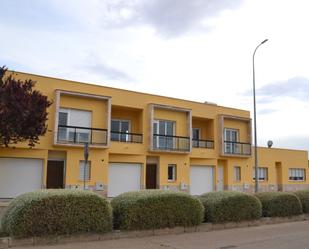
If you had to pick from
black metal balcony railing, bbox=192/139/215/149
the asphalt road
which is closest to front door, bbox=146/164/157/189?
black metal balcony railing, bbox=192/139/215/149

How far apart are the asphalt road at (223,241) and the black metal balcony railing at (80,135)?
515 inches

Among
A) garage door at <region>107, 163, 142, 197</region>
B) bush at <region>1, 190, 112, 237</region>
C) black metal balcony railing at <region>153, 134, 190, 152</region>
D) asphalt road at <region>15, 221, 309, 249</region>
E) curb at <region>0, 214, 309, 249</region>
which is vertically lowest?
asphalt road at <region>15, 221, 309, 249</region>

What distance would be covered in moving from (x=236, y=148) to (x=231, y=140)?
2.89 ft

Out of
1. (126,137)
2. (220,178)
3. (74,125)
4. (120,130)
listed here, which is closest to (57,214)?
(74,125)

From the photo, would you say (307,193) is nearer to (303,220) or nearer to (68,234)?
(303,220)

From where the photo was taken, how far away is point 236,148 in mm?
32375

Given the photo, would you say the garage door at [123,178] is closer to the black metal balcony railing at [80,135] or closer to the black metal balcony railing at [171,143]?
the black metal balcony railing at [171,143]

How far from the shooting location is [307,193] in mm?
16984

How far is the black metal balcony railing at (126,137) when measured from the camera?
1042 inches

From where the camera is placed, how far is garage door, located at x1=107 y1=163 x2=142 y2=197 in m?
25.9

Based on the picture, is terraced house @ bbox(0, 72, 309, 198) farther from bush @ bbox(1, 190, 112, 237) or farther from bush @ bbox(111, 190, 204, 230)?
bush @ bbox(1, 190, 112, 237)

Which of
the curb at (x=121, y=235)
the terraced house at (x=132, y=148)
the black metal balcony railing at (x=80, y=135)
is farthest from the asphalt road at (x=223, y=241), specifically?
the black metal balcony railing at (x=80, y=135)

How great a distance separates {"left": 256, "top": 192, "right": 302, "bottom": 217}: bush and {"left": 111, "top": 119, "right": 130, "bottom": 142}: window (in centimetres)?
1290

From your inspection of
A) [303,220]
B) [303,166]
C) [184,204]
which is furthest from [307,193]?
[303,166]
